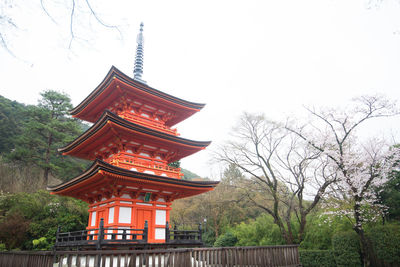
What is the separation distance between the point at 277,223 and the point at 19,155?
27.0m

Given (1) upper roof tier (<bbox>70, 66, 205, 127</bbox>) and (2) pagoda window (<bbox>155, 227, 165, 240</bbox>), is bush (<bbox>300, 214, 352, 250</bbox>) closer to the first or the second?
(2) pagoda window (<bbox>155, 227, 165, 240</bbox>)

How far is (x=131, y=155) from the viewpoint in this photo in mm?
12711

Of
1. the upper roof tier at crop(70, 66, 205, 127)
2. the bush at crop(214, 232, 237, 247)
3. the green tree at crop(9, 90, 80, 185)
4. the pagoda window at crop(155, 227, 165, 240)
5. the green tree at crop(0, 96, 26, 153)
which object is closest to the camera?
the pagoda window at crop(155, 227, 165, 240)

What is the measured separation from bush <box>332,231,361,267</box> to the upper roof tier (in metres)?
11.4

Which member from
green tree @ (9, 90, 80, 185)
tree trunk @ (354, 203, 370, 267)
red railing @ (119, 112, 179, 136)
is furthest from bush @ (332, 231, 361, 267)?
green tree @ (9, 90, 80, 185)

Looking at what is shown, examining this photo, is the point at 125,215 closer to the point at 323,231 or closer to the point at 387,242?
the point at 323,231

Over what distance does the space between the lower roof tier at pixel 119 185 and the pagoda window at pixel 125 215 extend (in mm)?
629

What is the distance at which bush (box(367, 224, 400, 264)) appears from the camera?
42.9 ft

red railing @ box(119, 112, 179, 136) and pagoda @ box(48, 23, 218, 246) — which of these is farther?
red railing @ box(119, 112, 179, 136)

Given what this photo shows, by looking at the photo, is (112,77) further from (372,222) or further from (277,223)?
(372,222)

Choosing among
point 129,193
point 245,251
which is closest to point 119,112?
point 129,193

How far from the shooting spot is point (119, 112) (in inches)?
544

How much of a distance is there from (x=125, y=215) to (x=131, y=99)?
584 cm

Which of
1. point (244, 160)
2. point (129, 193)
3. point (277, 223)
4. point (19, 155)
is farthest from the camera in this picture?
point (19, 155)
